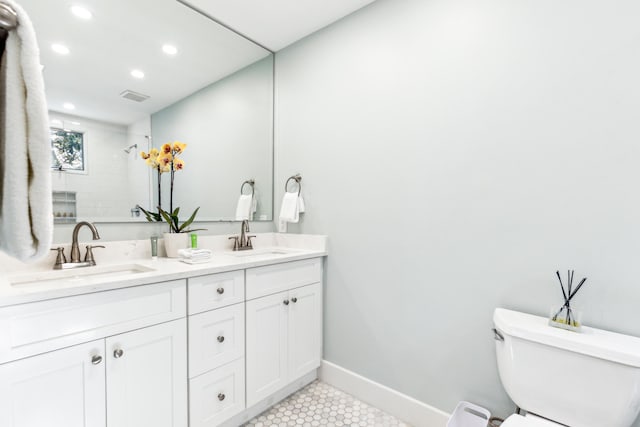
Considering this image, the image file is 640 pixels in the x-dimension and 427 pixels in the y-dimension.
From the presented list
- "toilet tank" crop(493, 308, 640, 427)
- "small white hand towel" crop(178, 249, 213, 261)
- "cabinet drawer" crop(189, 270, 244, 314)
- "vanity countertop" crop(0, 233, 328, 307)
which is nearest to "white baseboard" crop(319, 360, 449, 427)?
"toilet tank" crop(493, 308, 640, 427)

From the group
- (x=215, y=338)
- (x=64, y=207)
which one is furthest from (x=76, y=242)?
(x=215, y=338)

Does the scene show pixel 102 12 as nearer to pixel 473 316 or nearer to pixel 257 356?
pixel 257 356

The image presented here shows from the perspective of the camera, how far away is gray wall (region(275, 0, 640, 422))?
3.79 feet

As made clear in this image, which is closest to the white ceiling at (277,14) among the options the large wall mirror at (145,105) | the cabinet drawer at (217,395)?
the large wall mirror at (145,105)

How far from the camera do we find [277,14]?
75.7 inches

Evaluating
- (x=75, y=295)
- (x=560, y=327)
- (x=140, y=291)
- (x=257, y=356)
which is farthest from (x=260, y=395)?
(x=560, y=327)

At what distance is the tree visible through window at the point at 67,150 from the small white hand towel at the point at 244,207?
3.08ft

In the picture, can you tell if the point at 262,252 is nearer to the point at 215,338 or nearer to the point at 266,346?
the point at 266,346

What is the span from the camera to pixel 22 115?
428mm

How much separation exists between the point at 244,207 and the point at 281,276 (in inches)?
28.4

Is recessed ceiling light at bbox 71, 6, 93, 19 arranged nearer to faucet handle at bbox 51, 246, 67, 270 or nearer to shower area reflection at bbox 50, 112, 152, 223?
shower area reflection at bbox 50, 112, 152, 223

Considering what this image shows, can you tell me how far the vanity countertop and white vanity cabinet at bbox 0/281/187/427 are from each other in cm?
3

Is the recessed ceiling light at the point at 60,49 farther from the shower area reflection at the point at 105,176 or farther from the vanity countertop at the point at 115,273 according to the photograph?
the vanity countertop at the point at 115,273

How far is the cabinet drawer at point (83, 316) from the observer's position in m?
0.91
